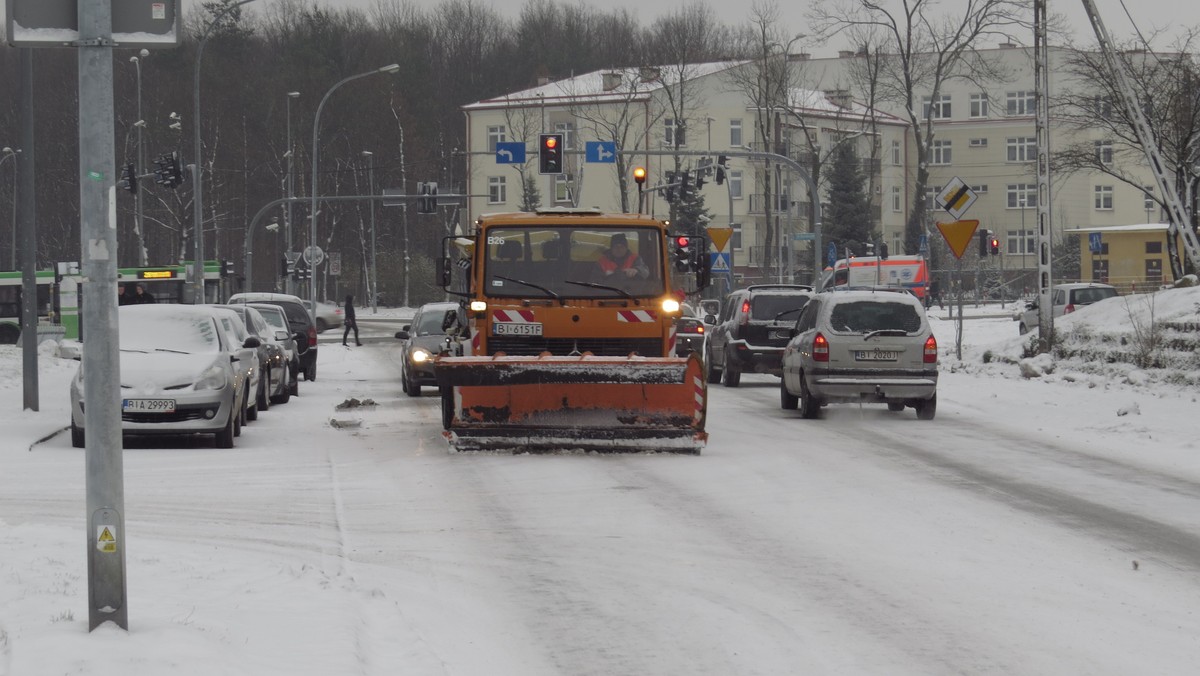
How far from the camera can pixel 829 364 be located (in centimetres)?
2147

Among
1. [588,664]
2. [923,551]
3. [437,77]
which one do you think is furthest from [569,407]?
[437,77]

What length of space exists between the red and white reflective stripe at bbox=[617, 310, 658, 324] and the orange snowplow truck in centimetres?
1

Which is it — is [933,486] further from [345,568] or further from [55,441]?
[55,441]

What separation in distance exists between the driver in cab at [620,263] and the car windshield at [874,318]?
15.1ft

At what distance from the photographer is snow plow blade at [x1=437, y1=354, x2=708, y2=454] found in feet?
53.8

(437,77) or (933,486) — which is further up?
(437,77)

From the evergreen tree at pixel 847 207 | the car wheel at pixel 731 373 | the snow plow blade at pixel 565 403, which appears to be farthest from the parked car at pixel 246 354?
the evergreen tree at pixel 847 207

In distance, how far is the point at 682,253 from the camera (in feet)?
59.5

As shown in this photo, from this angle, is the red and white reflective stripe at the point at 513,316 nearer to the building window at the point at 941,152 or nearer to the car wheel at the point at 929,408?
the car wheel at the point at 929,408

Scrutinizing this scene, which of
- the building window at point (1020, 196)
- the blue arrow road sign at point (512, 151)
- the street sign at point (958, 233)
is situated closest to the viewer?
the street sign at point (958, 233)

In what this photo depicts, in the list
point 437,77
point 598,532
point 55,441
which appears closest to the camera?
point 598,532

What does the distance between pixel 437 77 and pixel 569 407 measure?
9187cm

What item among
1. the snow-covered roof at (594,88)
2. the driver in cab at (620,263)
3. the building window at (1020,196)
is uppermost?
the snow-covered roof at (594,88)

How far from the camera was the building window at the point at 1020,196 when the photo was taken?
113 m
